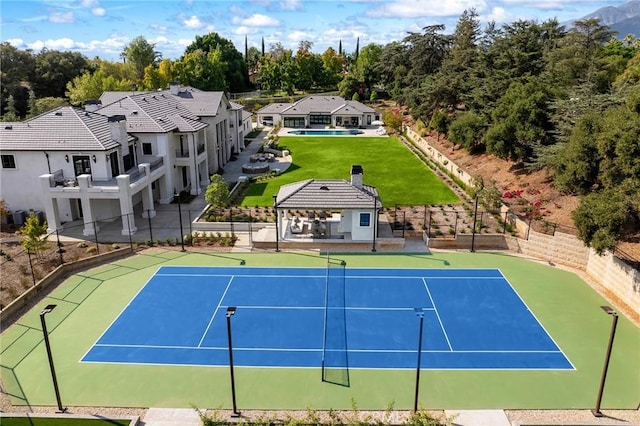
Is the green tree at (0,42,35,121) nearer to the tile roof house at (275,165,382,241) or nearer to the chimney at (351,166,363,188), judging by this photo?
the tile roof house at (275,165,382,241)

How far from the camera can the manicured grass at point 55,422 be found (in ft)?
49.0

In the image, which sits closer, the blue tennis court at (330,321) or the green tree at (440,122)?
the blue tennis court at (330,321)

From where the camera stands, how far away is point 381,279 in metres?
25.3

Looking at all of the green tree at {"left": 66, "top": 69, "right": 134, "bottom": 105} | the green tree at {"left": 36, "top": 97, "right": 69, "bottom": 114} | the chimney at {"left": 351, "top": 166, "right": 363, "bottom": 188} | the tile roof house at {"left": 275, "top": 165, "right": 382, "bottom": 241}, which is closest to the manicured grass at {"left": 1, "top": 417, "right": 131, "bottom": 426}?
the tile roof house at {"left": 275, "top": 165, "right": 382, "bottom": 241}

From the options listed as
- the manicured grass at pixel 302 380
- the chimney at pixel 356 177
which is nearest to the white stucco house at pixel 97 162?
the manicured grass at pixel 302 380

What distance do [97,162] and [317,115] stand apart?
49.2 metres

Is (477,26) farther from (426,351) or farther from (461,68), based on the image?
(426,351)

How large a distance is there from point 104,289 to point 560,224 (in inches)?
1051

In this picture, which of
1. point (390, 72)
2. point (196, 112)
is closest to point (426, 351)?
point (196, 112)

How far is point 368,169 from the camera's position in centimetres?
4750

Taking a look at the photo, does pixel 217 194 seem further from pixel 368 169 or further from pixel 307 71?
pixel 307 71

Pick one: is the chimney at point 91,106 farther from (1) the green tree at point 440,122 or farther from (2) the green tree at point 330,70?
(2) the green tree at point 330,70

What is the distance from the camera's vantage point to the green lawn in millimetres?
38397

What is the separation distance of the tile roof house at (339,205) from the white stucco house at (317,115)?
153 ft
